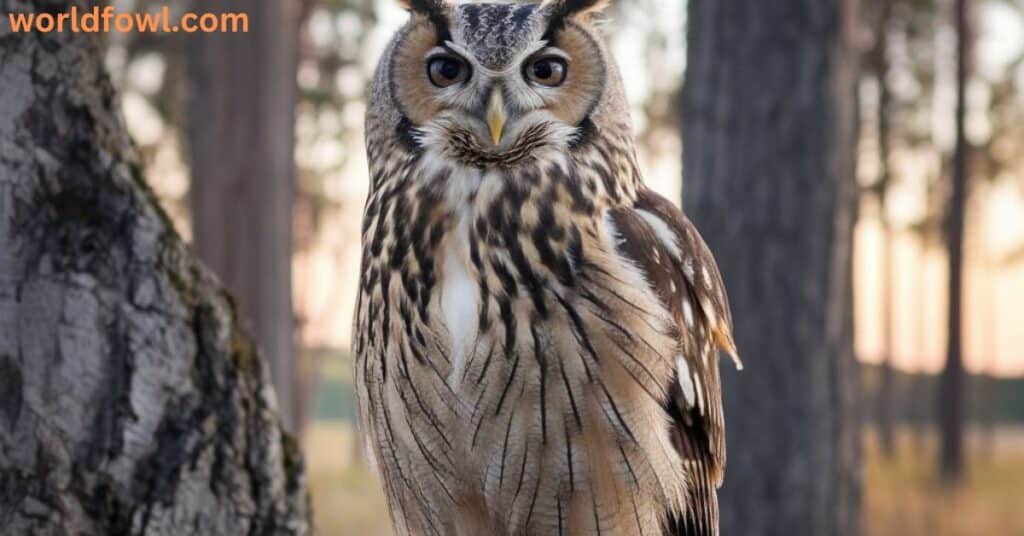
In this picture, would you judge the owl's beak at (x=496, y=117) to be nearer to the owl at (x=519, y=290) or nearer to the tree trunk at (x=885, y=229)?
the owl at (x=519, y=290)

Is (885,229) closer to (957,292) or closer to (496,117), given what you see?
(957,292)

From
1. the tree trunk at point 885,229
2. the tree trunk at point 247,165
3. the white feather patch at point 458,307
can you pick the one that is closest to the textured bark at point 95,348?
the white feather patch at point 458,307

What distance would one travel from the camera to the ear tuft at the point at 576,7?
5.77 feet

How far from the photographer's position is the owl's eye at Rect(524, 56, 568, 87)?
1748mm

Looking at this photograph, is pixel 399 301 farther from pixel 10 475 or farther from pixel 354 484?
pixel 354 484

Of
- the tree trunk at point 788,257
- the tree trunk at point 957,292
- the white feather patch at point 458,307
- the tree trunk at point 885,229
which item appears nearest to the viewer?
the white feather patch at point 458,307

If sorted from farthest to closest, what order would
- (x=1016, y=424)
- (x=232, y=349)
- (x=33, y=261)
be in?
(x=1016, y=424) → (x=232, y=349) → (x=33, y=261)

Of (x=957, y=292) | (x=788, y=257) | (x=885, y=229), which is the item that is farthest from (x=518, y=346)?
(x=885, y=229)

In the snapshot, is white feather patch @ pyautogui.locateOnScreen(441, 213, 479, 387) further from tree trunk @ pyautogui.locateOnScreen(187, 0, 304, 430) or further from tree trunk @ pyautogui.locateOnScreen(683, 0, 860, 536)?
tree trunk @ pyautogui.locateOnScreen(187, 0, 304, 430)

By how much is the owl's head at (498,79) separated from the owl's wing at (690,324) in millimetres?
203

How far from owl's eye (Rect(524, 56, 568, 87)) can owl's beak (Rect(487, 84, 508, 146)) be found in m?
0.11

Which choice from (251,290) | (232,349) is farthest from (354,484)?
(232,349)

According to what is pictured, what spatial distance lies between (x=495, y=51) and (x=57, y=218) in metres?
0.87

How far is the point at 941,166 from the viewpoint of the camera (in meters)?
12.9
